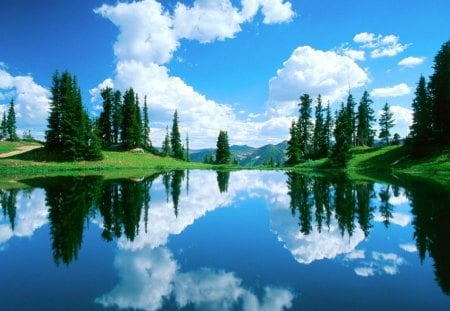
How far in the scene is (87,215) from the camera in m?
17.3

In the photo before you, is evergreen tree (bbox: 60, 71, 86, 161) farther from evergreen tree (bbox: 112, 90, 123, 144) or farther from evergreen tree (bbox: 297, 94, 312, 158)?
evergreen tree (bbox: 297, 94, 312, 158)

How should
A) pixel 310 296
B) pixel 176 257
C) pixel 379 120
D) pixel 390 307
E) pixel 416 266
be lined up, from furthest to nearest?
pixel 379 120 < pixel 176 257 < pixel 416 266 < pixel 310 296 < pixel 390 307

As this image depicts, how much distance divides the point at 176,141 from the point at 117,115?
23.3m

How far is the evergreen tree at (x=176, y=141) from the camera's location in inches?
4400

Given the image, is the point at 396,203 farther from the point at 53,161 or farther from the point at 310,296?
the point at 53,161

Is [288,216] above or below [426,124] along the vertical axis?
below

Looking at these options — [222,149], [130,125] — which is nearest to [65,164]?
[130,125]

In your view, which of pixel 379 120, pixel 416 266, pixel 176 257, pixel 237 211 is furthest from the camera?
pixel 379 120

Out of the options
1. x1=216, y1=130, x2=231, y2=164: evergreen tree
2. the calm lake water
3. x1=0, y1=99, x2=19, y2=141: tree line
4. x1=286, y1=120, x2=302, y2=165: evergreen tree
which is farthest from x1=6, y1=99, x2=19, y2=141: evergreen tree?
the calm lake water

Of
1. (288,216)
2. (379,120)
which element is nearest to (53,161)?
(288,216)

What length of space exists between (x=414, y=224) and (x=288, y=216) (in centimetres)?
603

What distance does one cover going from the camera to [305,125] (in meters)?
95.6

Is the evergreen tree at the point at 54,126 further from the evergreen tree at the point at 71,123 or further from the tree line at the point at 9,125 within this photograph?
the tree line at the point at 9,125

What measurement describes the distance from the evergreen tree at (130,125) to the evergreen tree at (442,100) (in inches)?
2744
